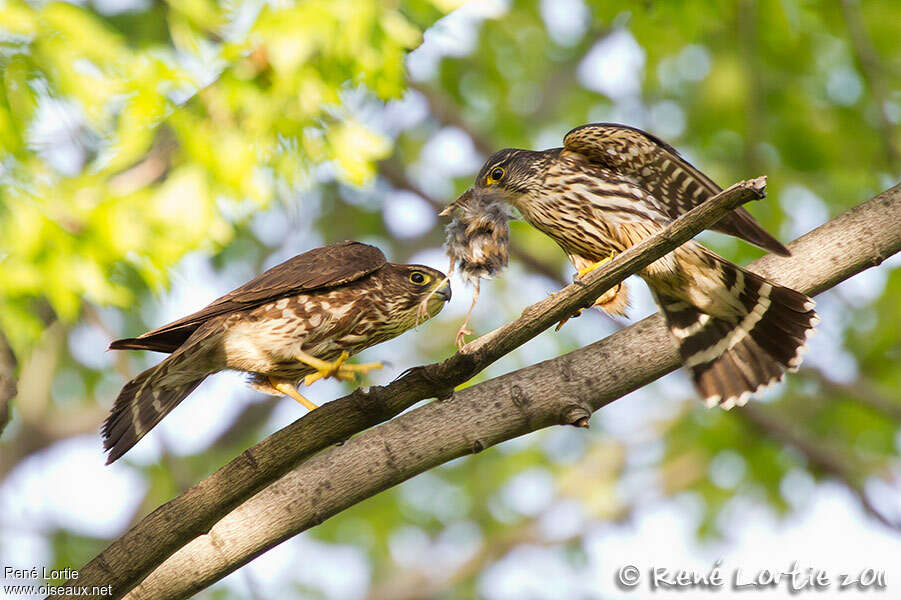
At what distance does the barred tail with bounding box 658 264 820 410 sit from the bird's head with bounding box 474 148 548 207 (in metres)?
0.93

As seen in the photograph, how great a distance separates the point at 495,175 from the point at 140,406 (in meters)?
2.10

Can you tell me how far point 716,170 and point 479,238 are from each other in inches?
212

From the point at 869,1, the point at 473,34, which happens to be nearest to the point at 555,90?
the point at 473,34

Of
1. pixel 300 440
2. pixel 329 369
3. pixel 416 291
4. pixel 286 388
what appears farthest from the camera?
pixel 416 291

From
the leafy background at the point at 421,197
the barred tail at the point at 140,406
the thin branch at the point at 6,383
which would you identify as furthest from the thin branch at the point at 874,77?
the thin branch at the point at 6,383

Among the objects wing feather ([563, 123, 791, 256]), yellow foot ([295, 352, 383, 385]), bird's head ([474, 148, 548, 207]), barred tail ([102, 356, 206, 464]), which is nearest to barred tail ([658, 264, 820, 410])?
wing feather ([563, 123, 791, 256])

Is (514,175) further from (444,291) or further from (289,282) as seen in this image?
(289,282)

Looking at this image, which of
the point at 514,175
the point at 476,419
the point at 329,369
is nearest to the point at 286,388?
the point at 329,369

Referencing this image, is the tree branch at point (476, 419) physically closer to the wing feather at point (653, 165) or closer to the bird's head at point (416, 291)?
the wing feather at point (653, 165)

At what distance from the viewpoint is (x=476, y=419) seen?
325 cm

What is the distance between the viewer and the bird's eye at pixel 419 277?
14.3 feet

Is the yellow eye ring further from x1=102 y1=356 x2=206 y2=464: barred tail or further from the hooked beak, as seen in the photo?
x1=102 y1=356 x2=206 y2=464: barred tail

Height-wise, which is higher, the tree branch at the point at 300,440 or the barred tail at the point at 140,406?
the tree branch at the point at 300,440

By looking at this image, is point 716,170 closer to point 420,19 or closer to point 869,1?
point 869,1
